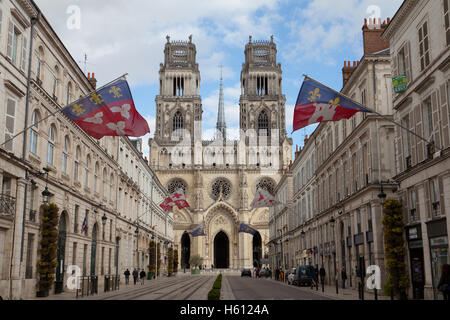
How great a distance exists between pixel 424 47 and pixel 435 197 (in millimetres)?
6527

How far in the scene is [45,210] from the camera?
2650 centimetres

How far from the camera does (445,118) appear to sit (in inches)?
782

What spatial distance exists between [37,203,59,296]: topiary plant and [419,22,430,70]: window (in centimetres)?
1944

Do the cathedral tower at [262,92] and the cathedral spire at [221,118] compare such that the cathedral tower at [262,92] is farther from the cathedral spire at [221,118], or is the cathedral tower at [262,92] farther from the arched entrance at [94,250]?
the arched entrance at [94,250]

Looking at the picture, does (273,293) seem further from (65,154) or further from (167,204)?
(167,204)

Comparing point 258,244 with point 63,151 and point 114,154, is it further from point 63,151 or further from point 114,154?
point 63,151

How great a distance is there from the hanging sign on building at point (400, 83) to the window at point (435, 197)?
16.5ft

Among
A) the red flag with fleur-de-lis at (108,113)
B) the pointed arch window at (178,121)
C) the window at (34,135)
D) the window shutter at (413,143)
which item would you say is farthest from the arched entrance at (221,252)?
the red flag with fleur-de-lis at (108,113)

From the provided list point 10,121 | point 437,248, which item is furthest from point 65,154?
point 437,248

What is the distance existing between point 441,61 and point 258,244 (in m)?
80.3

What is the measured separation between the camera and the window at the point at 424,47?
22.0 metres

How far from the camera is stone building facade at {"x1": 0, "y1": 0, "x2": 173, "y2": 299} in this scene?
2244cm
